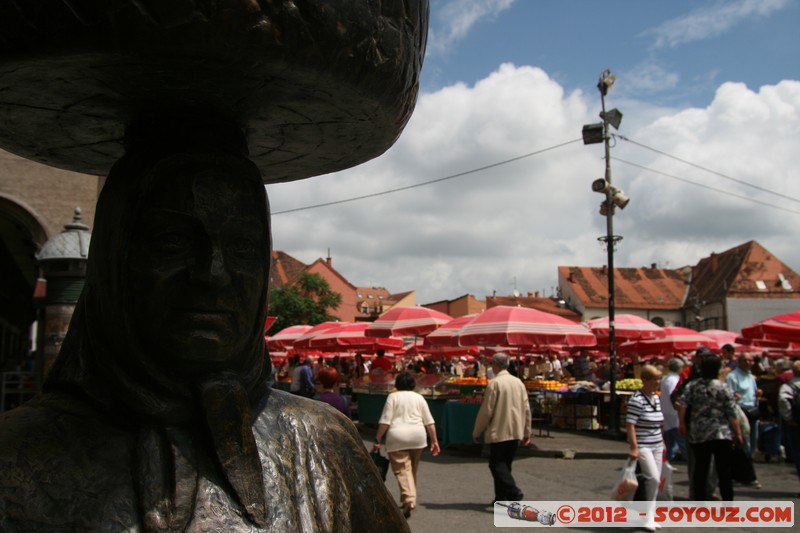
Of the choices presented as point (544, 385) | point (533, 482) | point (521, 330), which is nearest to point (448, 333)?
point (521, 330)

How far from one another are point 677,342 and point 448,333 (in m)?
7.61

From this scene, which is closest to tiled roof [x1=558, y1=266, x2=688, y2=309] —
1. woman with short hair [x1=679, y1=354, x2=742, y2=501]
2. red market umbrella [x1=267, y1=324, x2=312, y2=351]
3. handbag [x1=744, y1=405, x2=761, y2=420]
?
red market umbrella [x1=267, y1=324, x2=312, y2=351]

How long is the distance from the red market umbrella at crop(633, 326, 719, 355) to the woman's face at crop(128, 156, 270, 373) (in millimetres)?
18621

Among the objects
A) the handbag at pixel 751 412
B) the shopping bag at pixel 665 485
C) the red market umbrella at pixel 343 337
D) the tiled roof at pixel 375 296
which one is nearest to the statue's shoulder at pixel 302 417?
the shopping bag at pixel 665 485

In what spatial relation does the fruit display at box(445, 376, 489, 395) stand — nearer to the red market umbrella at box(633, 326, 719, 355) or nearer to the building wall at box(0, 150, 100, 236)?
the red market umbrella at box(633, 326, 719, 355)

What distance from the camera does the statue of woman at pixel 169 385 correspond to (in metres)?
1.43

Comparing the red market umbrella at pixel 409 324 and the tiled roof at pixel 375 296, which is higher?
the tiled roof at pixel 375 296

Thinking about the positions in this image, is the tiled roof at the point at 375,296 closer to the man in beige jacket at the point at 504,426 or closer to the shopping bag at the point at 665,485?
the man in beige jacket at the point at 504,426

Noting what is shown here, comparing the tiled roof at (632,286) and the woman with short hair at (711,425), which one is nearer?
the woman with short hair at (711,425)

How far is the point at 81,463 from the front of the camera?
145cm

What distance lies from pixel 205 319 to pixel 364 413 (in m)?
15.2

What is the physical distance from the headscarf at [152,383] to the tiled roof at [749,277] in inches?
2641

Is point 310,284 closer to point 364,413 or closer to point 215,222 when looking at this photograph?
point 364,413

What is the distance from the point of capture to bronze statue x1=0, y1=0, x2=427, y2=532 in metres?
1.23
